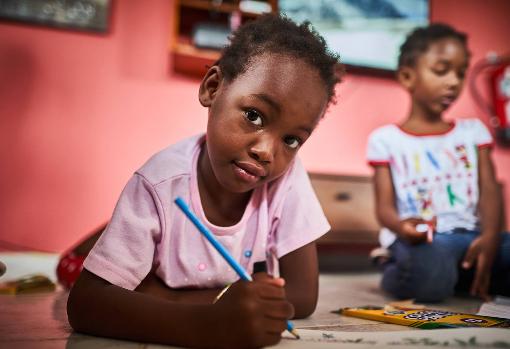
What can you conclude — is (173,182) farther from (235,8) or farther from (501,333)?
(235,8)

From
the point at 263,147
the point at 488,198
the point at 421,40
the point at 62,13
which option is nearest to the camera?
the point at 263,147

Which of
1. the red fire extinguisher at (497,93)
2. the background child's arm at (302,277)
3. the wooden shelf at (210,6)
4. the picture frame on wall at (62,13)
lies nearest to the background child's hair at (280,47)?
the background child's arm at (302,277)

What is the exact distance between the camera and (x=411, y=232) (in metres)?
1.02

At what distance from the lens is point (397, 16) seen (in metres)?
2.01

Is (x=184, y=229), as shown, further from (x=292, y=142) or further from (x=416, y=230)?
(x=416, y=230)

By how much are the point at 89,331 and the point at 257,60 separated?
0.43 m

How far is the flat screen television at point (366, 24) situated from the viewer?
191 centimetres

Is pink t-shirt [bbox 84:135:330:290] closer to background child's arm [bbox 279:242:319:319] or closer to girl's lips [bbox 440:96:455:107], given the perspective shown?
background child's arm [bbox 279:242:319:319]

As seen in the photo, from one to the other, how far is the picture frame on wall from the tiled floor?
107cm

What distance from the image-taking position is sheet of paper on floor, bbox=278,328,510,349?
0.49 meters

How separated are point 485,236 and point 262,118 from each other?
0.80 metres

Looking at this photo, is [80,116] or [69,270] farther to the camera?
[80,116]

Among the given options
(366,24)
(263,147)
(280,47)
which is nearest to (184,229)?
(263,147)

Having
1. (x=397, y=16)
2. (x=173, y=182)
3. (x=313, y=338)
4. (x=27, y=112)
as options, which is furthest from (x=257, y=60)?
(x=397, y=16)
